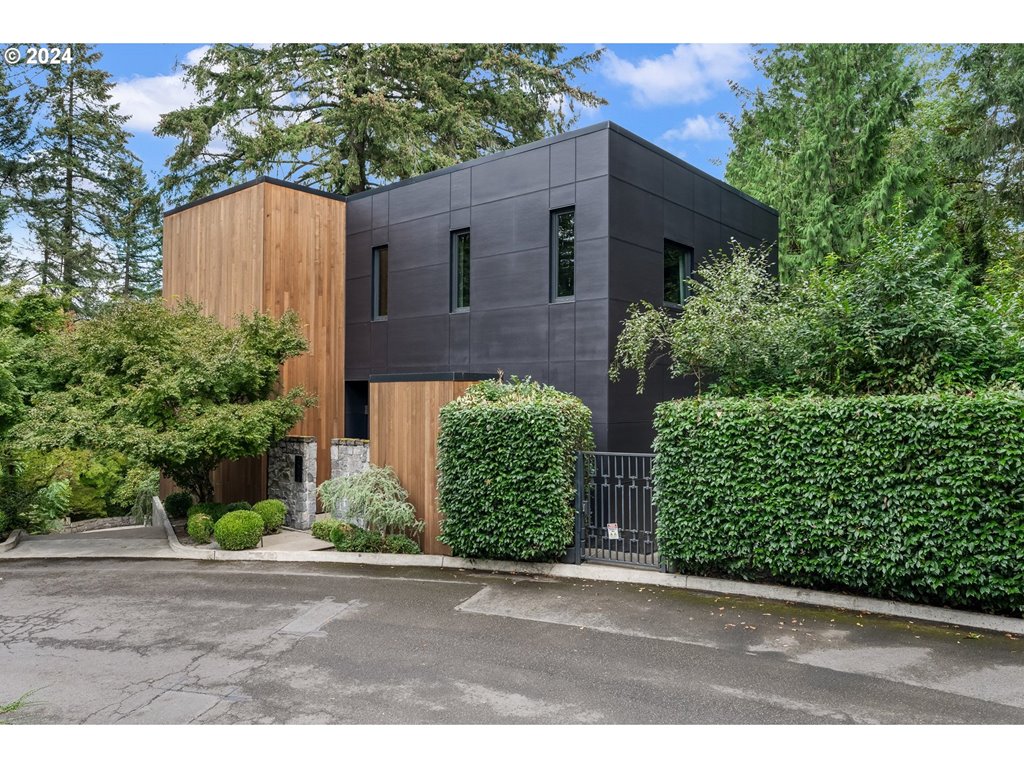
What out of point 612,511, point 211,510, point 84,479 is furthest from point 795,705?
point 84,479

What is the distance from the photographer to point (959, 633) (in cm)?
593

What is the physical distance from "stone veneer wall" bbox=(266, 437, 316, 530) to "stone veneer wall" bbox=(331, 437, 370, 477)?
0.56 m

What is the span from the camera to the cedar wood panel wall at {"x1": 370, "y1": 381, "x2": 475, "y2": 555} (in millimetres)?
9203

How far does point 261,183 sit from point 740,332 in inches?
368

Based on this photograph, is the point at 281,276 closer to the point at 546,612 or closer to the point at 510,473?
the point at 510,473

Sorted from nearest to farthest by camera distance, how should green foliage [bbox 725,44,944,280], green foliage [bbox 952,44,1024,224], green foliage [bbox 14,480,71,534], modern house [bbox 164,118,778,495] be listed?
modern house [bbox 164,118,778,495]
green foliage [bbox 14,480,71,534]
green foliage [bbox 952,44,1024,224]
green foliage [bbox 725,44,944,280]

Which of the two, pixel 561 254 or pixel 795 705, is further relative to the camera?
pixel 561 254

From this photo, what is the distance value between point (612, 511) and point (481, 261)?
5127 millimetres

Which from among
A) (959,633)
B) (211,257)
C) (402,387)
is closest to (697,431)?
(959,633)

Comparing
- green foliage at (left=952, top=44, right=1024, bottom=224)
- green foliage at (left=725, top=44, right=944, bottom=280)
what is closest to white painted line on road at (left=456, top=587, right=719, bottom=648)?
green foliage at (left=725, top=44, right=944, bottom=280)

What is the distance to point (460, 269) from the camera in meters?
12.0

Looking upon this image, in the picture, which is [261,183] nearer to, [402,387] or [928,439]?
[402,387]

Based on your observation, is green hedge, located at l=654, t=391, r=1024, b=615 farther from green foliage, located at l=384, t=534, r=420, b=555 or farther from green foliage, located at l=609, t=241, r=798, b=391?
green foliage, located at l=384, t=534, r=420, b=555

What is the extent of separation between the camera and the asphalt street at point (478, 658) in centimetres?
443
